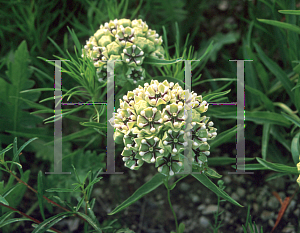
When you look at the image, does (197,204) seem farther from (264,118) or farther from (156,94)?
(156,94)

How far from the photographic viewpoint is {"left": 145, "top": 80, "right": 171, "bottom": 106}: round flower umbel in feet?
2.29

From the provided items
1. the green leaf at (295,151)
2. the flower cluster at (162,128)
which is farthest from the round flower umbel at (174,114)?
the green leaf at (295,151)

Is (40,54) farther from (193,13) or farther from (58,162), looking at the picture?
(193,13)

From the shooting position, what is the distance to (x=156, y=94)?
2.34 ft

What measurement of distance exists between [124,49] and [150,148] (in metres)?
0.30

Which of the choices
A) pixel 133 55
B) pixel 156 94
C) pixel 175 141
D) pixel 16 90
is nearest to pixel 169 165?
pixel 175 141

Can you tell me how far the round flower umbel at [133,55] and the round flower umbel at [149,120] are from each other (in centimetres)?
20

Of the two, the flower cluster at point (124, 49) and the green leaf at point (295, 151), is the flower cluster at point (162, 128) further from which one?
the green leaf at point (295, 151)

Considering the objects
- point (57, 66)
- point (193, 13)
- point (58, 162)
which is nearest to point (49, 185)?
point (58, 162)

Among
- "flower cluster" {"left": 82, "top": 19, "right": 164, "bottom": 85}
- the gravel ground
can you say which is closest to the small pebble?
the gravel ground

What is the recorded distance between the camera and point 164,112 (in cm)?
68

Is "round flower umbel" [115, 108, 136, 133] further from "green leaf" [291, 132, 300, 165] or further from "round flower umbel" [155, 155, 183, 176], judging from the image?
"green leaf" [291, 132, 300, 165]

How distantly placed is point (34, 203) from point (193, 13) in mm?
1155

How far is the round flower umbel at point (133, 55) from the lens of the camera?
83 cm
